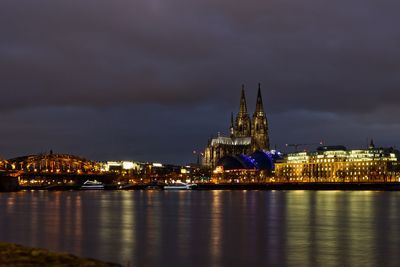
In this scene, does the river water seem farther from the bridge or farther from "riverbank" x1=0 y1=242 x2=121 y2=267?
the bridge

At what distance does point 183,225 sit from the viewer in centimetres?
4562

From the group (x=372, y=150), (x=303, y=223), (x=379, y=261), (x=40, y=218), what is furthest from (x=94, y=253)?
(x=372, y=150)

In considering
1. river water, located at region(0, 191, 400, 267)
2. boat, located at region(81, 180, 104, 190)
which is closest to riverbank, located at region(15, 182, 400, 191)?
boat, located at region(81, 180, 104, 190)

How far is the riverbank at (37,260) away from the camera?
16469mm

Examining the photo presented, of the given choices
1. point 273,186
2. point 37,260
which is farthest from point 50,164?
point 37,260

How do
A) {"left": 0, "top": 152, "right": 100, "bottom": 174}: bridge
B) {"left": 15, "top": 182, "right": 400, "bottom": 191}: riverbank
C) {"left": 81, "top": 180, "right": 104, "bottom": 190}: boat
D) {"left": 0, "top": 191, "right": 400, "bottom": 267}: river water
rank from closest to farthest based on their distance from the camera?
{"left": 0, "top": 191, "right": 400, "bottom": 267}: river water, {"left": 15, "top": 182, "right": 400, "bottom": 191}: riverbank, {"left": 0, "top": 152, "right": 100, "bottom": 174}: bridge, {"left": 81, "top": 180, "right": 104, "bottom": 190}: boat

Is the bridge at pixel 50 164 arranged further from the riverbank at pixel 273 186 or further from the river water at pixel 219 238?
the river water at pixel 219 238

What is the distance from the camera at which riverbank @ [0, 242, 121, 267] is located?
16469 mm

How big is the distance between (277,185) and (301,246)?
15343 cm

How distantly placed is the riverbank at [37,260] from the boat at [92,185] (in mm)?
169361

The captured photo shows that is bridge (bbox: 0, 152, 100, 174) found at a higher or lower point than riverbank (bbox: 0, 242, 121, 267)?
higher

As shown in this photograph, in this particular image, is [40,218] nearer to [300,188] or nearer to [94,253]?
[94,253]

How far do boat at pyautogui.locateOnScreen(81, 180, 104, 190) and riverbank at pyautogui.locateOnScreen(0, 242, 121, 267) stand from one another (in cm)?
16936

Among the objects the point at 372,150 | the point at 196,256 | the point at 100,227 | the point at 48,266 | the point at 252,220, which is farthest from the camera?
the point at 372,150
